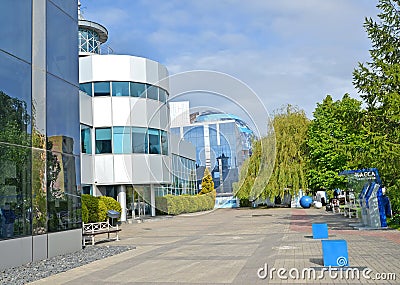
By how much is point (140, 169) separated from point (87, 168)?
3.72 metres

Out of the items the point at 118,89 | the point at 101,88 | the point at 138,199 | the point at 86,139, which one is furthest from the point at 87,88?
the point at 138,199

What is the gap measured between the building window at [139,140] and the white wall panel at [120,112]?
101 centimetres

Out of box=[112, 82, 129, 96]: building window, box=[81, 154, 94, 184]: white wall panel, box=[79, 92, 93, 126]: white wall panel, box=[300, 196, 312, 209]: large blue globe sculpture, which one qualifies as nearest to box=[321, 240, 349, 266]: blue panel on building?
box=[81, 154, 94, 184]: white wall panel

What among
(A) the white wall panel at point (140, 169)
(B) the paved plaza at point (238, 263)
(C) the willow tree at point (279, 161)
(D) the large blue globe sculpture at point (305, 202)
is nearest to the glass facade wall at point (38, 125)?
(B) the paved plaza at point (238, 263)

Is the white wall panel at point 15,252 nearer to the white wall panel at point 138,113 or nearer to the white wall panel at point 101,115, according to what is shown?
the white wall panel at point 101,115

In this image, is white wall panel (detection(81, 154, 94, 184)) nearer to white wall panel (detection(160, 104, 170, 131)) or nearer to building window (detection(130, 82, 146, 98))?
building window (detection(130, 82, 146, 98))

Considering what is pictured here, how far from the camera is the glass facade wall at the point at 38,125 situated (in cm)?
1242

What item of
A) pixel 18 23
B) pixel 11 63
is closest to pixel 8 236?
pixel 11 63

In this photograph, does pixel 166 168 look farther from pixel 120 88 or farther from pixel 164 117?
pixel 120 88

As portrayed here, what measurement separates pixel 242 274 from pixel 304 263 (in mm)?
1924

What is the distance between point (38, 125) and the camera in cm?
1381

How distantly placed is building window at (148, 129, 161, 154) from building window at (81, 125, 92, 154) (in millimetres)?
4258

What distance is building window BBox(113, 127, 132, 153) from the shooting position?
110 feet

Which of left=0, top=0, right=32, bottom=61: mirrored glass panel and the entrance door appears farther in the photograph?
the entrance door
